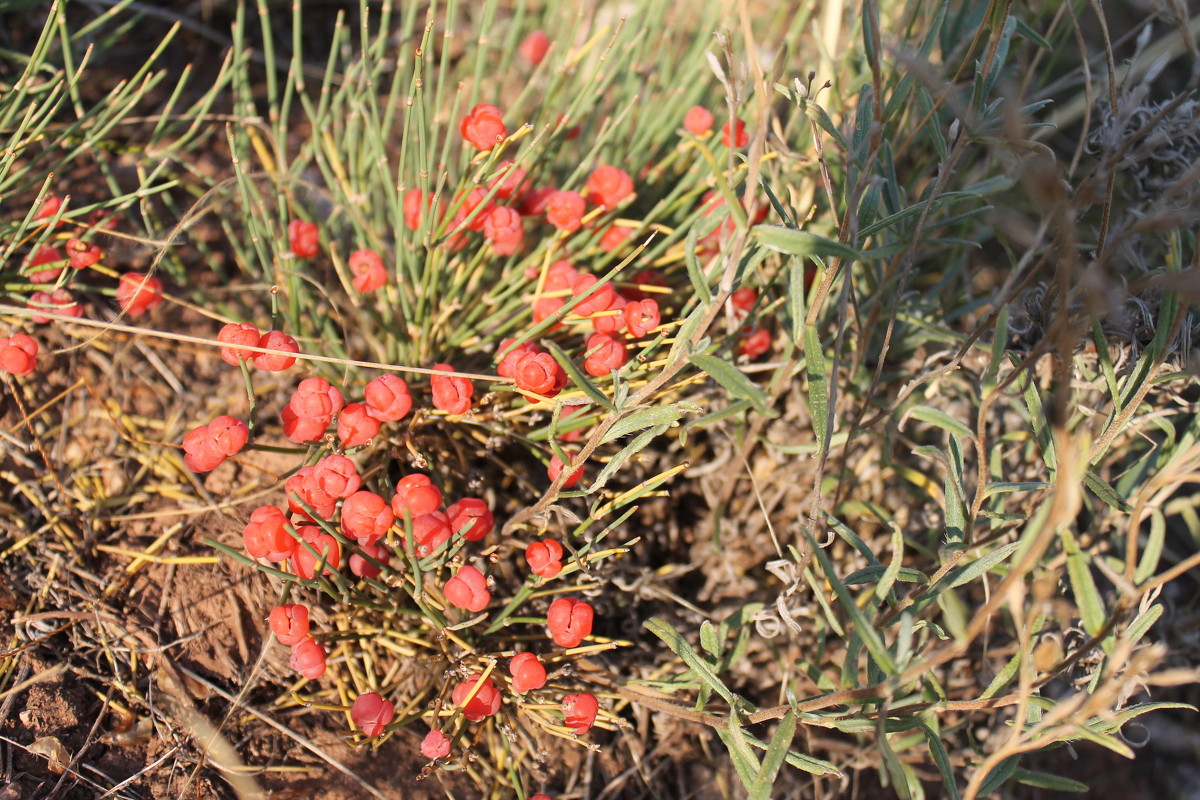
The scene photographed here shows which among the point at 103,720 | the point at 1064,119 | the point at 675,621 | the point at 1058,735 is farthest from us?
the point at 1064,119

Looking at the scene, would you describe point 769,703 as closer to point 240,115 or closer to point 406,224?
point 406,224

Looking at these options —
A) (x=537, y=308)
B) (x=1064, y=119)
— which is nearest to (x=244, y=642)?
(x=537, y=308)

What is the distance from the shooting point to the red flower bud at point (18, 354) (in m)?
1.17

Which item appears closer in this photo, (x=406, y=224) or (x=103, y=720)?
(x=103, y=720)

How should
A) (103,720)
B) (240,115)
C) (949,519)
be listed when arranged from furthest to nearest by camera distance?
1. (240,115)
2. (103,720)
3. (949,519)

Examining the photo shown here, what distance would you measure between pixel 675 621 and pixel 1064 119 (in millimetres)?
1340

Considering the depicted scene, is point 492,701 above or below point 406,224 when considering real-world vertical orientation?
below

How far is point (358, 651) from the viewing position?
1.24 metres

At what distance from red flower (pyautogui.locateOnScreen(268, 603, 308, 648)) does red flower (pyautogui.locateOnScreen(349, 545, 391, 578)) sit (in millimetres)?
93

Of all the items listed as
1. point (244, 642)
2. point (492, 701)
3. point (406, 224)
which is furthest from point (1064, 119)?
point (244, 642)

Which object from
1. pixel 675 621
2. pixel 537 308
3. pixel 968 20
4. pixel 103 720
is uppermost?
pixel 968 20

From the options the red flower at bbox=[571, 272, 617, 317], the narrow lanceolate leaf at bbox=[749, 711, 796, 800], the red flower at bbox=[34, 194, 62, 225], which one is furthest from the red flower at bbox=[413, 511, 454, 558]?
the red flower at bbox=[34, 194, 62, 225]

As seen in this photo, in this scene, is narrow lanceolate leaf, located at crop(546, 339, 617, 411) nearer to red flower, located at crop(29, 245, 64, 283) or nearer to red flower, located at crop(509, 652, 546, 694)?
red flower, located at crop(509, 652, 546, 694)

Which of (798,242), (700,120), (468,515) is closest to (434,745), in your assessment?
(468,515)
